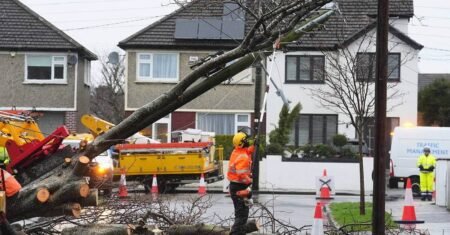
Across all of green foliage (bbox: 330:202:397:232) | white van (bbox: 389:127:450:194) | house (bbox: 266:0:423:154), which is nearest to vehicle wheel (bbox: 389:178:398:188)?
white van (bbox: 389:127:450:194)

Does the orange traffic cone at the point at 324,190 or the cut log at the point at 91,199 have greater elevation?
the cut log at the point at 91,199

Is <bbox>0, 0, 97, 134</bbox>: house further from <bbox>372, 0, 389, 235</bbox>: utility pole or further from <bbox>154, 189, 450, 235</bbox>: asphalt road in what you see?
<bbox>372, 0, 389, 235</bbox>: utility pole

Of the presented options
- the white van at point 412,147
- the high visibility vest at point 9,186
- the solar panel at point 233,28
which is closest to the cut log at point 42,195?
the high visibility vest at point 9,186

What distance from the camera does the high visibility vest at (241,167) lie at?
11.1m

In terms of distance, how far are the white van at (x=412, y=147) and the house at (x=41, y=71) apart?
15.2 m

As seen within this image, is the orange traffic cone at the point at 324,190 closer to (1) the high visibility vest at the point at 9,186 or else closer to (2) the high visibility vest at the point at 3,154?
(2) the high visibility vest at the point at 3,154

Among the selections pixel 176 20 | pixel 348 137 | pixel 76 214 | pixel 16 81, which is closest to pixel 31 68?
pixel 16 81

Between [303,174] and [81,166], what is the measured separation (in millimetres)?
18510

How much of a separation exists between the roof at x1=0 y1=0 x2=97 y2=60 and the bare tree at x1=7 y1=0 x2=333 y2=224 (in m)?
25.0

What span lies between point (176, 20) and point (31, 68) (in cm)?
682

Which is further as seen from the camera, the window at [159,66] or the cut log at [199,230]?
the window at [159,66]

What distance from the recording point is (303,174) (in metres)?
27.6

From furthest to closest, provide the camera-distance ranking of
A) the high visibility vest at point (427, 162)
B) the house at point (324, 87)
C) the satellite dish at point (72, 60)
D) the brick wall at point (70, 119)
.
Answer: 1. the brick wall at point (70, 119)
2. the satellite dish at point (72, 60)
3. the house at point (324, 87)
4. the high visibility vest at point (427, 162)

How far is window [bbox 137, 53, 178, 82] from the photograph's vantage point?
3462 cm
